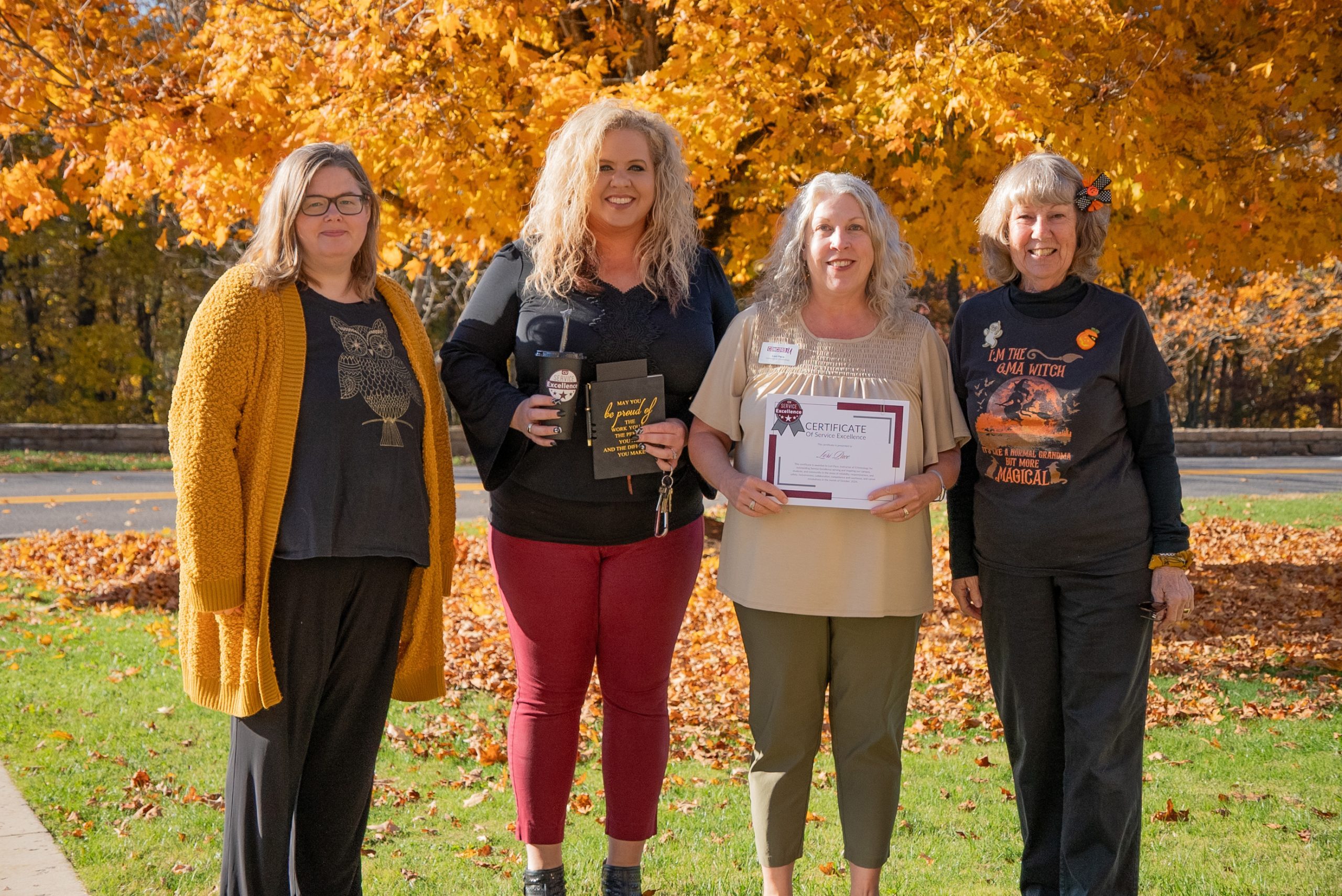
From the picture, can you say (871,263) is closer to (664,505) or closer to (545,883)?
(664,505)

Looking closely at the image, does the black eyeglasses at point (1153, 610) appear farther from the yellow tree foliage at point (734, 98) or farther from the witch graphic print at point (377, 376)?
the yellow tree foliage at point (734, 98)

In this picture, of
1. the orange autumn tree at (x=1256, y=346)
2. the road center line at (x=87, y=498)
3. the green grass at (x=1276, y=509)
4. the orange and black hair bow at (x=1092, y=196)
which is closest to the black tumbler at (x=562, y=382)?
the orange and black hair bow at (x=1092, y=196)

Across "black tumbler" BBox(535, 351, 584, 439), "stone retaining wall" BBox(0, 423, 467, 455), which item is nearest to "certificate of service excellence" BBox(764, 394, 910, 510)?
"black tumbler" BBox(535, 351, 584, 439)

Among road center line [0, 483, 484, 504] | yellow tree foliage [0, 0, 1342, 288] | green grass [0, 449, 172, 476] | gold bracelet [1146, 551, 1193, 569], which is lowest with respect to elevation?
road center line [0, 483, 484, 504]

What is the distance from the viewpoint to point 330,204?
9.27 feet

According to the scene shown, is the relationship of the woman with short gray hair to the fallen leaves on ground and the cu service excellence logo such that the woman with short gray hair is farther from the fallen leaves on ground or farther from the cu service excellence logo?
the fallen leaves on ground

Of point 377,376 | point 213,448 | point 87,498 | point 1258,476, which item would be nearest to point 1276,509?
point 1258,476

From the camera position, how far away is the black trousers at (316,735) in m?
2.74

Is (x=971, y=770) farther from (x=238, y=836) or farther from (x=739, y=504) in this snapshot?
(x=238, y=836)

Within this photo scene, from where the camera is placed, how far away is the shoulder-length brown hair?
9.05 feet

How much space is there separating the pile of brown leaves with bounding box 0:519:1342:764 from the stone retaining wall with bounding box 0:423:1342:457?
7246 millimetres

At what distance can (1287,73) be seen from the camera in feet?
19.8

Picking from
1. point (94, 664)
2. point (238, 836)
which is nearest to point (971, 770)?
point (238, 836)

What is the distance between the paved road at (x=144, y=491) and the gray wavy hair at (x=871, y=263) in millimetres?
10778
